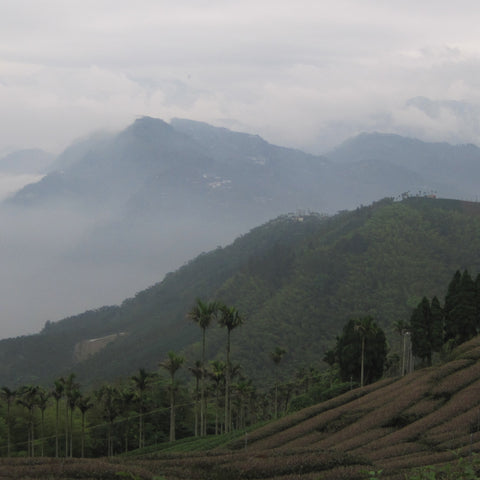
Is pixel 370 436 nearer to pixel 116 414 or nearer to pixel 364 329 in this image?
pixel 364 329

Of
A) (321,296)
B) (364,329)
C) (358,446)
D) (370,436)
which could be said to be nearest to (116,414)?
(364,329)

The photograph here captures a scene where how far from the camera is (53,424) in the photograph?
77.2 m

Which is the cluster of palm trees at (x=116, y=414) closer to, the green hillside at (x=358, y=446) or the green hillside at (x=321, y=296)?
the green hillside at (x=358, y=446)

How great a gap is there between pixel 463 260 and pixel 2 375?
14571 cm

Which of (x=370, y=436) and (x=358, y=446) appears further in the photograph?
(x=370, y=436)

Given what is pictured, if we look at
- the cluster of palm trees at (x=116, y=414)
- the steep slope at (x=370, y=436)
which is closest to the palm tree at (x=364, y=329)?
the steep slope at (x=370, y=436)

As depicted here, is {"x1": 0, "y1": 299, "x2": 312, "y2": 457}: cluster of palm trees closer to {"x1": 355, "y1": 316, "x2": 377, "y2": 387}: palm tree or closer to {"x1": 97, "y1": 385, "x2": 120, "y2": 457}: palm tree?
{"x1": 97, "y1": 385, "x2": 120, "y2": 457}: palm tree

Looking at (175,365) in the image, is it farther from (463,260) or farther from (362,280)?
(463,260)

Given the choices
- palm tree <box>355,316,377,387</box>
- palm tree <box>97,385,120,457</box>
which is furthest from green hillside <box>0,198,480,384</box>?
palm tree <box>355,316,377,387</box>

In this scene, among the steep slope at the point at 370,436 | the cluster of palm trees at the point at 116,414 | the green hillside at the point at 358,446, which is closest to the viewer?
the green hillside at the point at 358,446

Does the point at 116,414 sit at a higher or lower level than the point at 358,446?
lower

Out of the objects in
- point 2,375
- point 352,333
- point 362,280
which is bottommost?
point 2,375

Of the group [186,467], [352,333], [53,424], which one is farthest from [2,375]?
[186,467]

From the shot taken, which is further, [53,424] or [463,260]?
[463,260]
